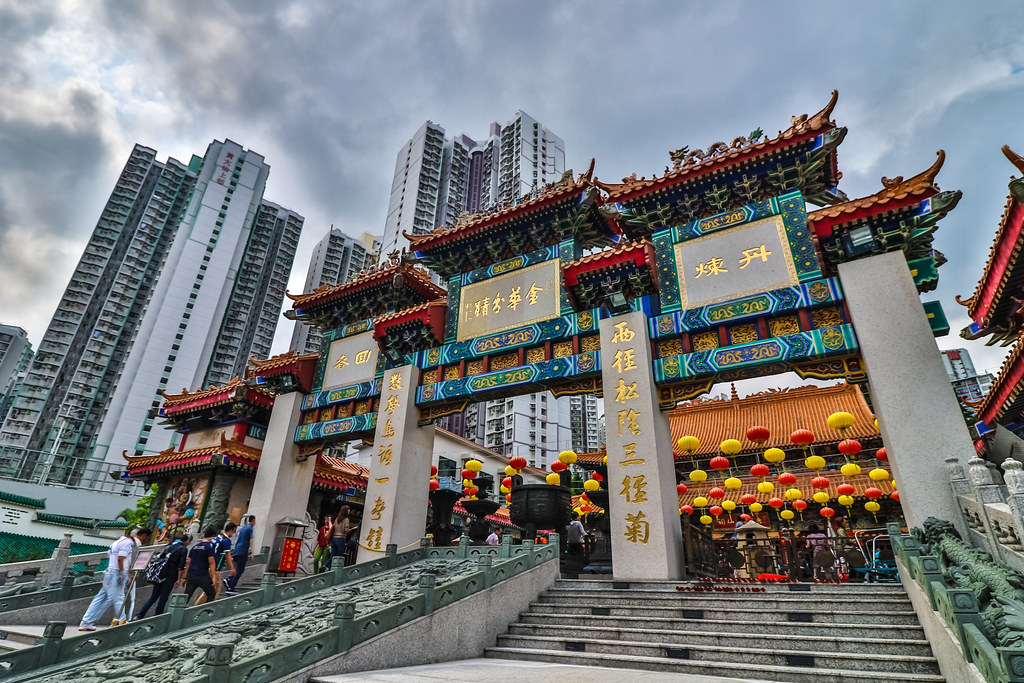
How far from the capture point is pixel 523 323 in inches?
497

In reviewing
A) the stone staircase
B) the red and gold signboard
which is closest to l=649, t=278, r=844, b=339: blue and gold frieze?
the stone staircase

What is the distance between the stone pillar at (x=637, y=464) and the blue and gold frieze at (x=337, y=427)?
22.4 ft

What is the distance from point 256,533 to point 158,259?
5406cm

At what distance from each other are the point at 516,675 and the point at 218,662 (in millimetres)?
2421

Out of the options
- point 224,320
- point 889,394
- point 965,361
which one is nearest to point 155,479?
point 889,394

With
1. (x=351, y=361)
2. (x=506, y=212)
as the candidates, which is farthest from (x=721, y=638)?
(x=351, y=361)

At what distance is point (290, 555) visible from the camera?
12734 millimetres

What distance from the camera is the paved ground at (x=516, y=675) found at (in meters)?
4.33

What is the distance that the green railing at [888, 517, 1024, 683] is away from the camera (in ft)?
8.33

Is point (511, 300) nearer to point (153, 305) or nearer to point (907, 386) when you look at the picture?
point (907, 386)

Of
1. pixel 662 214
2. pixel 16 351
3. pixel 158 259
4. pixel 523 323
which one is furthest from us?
pixel 16 351

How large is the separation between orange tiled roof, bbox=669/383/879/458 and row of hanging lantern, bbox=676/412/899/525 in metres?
0.81

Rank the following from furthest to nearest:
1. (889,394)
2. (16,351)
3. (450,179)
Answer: (16,351)
(450,179)
(889,394)

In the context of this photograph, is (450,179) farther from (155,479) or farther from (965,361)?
(965,361)
